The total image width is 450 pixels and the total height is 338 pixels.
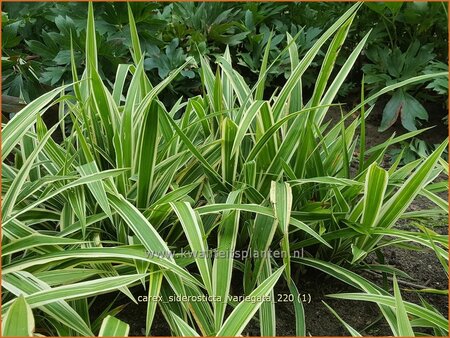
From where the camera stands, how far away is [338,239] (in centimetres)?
140

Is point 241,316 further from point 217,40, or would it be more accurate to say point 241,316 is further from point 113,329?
point 217,40

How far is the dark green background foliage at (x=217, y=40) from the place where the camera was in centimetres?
207

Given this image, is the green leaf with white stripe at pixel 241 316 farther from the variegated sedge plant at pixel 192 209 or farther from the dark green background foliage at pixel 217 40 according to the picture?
the dark green background foliage at pixel 217 40

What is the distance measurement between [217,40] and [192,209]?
129cm

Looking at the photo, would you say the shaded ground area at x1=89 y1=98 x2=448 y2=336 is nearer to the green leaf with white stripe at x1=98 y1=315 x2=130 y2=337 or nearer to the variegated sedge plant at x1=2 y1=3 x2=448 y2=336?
the variegated sedge plant at x1=2 y1=3 x2=448 y2=336

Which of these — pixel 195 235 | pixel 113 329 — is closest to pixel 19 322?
pixel 113 329

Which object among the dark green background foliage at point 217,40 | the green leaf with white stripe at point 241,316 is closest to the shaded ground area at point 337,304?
the green leaf with white stripe at point 241,316

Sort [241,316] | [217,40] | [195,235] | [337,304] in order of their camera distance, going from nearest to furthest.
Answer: [241,316]
[195,235]
[337,304]
[217,40]

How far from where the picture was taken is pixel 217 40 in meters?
2.35

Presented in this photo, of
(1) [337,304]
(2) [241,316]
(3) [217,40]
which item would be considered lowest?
(1) [337,304]

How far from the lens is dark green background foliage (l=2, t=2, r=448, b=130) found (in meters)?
2.07

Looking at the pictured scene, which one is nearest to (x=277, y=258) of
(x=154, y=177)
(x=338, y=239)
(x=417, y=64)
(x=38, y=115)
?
(x=338, y=239)

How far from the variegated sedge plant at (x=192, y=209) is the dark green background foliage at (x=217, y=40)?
1.56ft

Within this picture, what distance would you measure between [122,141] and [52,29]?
3.57 ft
